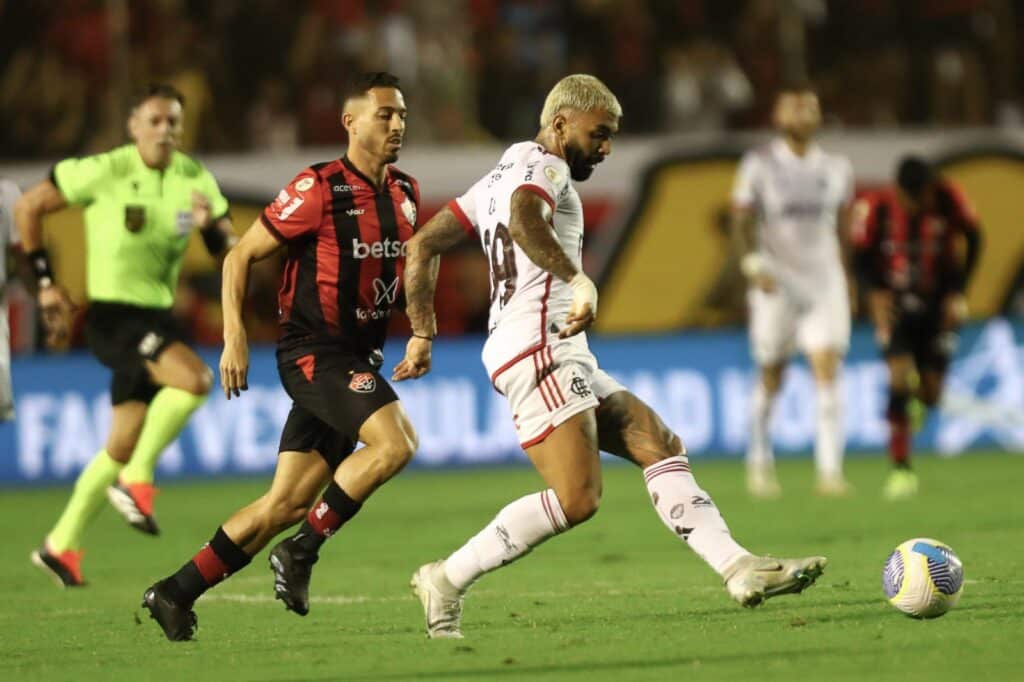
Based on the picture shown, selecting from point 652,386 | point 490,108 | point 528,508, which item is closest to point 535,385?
point 528,508

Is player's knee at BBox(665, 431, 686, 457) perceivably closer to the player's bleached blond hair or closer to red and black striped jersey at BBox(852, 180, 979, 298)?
the player's bleached blond hair

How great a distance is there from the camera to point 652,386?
17375 millimetres

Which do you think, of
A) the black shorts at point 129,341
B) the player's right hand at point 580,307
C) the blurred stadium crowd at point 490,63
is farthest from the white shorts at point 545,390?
the blurred stadium crowd at point 490,63

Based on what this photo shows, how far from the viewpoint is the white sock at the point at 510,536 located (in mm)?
6746

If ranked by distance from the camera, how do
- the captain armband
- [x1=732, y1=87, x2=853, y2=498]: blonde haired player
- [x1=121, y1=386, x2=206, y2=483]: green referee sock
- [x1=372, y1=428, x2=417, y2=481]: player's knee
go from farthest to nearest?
[x1=732, y1=87, x2=853, y2=498]: blonde haired player < [x1=121, y1=386, x2=206, y2=483]: green referee sock < the captain armband < [x1=372, y1=428, x2=417, y2=481]: player's knee

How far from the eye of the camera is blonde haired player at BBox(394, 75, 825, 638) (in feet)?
22.0

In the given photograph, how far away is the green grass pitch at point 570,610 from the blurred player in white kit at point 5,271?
0.97 meters

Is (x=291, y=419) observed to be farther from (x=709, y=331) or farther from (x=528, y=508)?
(x=709, y=331)

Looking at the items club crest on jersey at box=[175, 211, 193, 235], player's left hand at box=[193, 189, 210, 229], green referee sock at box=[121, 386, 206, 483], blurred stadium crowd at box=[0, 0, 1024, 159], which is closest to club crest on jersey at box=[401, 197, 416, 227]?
player's left hand at box=[193, 189, 210, 229]

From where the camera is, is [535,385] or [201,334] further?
[201,334]

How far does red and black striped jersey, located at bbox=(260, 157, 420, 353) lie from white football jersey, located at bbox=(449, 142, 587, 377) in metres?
0.65

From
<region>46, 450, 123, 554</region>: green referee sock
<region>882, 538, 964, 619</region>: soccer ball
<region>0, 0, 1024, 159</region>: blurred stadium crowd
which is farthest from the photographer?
<region>0, 0, 1024, 159</region>: blurred stadium crowd

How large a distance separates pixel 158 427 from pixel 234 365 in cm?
318

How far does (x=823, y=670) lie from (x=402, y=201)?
2.85 metres
